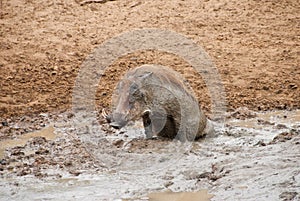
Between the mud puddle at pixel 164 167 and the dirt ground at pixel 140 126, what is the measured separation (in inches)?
0.4

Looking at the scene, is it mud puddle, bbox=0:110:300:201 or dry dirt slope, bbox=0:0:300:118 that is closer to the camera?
mud puddle, bbox=0:110:300:201

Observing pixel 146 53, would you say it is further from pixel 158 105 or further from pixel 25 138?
pixel 158 105

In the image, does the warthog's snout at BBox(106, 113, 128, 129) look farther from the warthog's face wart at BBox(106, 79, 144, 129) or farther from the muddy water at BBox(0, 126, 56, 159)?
the muddy water at BBox(0, 126, 56, 159)

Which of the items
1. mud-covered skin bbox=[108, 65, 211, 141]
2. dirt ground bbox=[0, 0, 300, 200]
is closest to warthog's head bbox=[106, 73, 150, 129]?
mud-covered skin bbox=[108, 65, 211, 141]

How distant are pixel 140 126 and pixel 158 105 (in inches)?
32.5

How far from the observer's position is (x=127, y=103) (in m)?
5.91

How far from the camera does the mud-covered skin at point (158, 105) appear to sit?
593 centimetres

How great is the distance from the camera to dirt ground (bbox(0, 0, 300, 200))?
17.4 ft

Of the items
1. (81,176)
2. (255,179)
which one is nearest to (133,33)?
(81,176)

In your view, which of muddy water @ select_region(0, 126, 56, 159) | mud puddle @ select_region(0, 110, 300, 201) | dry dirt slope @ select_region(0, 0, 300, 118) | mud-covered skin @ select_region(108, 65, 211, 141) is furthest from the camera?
dry dirt slope @ select_region(0, 0, 300, 118)

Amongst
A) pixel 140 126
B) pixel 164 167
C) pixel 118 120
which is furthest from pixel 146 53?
pixel 164 167

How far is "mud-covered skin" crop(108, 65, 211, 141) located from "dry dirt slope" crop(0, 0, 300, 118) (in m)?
1.39

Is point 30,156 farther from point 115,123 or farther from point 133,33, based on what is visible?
point 133,33

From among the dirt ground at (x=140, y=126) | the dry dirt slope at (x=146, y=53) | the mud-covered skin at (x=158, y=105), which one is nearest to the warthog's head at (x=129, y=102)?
the mud-covered skin at (x=158, y=105)
